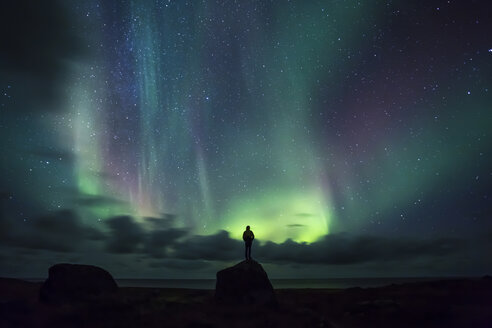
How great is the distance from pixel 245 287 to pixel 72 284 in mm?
14175

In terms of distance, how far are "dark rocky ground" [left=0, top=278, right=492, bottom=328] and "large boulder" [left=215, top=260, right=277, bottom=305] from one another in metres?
0.65

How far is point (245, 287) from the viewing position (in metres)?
27.2

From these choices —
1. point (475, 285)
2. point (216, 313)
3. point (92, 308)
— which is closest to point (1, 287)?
point (92, 308)

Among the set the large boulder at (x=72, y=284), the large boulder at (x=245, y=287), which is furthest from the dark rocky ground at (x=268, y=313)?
the large boulder at (x=72, y=284)

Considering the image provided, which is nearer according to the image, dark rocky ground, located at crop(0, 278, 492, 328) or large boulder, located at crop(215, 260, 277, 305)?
dark rocky ground, located at crop(0, 278, 492, 328)

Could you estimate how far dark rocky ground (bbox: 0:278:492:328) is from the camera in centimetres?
2139

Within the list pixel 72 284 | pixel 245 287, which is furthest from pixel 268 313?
pixel 72 284

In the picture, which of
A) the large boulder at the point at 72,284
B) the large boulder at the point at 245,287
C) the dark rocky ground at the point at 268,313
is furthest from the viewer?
the large boulder at the point at 72,284

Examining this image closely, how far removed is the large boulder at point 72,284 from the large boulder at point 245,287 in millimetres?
10587

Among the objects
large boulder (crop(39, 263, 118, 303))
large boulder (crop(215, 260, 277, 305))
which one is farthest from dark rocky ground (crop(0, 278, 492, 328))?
large boulder (crop(39, 263, 118, 303))

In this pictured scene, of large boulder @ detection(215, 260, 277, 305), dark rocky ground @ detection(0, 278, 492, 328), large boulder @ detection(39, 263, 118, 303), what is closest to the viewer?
dark rocky ground @ detection(0, 278, 492, 328)

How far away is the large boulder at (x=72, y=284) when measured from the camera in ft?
94.2

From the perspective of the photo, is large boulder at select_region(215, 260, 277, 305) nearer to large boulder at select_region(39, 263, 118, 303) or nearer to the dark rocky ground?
the dark rocky ground

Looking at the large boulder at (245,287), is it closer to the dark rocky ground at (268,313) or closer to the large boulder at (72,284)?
the dark rocky ground at (268,313)
